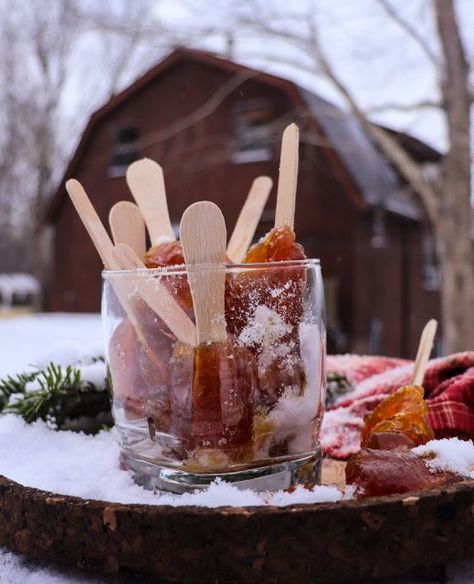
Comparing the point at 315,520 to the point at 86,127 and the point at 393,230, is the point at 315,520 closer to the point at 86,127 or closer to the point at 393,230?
the point at 86,127

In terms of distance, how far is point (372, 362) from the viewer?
2.83ft

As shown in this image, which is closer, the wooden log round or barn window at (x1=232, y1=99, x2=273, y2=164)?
the wooden log round

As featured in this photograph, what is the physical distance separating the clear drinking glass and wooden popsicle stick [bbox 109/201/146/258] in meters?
0.07

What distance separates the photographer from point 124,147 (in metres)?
6.04

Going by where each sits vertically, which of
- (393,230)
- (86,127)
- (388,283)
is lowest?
(388,283)

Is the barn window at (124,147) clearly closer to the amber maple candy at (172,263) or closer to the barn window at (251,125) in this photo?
the barn window at (251,125)

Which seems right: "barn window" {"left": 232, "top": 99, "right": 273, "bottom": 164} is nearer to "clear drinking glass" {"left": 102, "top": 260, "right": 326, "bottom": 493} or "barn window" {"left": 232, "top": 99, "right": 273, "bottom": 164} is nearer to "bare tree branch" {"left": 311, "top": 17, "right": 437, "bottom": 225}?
"bare tree branch" {"left": 311, "top": 17, "right": 437, "bottom": 225}

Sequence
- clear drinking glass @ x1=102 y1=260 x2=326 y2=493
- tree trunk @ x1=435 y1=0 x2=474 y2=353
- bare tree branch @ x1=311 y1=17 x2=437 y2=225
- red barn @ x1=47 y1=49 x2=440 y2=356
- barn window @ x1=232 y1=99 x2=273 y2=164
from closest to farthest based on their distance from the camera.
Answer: clear drinking glass @ x1=102 y1=260 x2=326 y2=493 → tree trunk @ x1=435 y1=0 x2=474 y2=353 → bare tree branch @ x1=311 y1=17 x2=437 y2=225 → red barn @ x1=47 y1=49 x2=440 y2=356 → barn window @ x1=232 y1=99 x2=273 y2=164

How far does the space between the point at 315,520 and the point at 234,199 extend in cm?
563

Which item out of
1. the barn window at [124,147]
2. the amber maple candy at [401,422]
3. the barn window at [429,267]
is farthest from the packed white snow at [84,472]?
the barn window at [429,267]

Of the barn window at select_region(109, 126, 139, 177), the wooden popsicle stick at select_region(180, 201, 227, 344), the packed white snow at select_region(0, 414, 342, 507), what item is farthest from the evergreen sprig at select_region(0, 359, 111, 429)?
the barn window at select_region(109, 126, 139, 177)

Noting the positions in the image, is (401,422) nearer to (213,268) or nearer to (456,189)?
(213,268)

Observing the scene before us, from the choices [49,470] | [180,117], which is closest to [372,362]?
[49,470]

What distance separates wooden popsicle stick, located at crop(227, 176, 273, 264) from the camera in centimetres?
65
